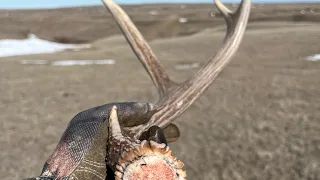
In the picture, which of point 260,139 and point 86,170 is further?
point 260,139

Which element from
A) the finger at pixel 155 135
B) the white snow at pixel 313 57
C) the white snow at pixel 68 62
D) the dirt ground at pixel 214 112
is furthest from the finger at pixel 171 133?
the white snow at pixel 68 62

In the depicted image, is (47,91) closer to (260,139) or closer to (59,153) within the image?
(260,139)

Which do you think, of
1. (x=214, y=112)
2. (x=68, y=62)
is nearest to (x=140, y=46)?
(x=214, y=112)

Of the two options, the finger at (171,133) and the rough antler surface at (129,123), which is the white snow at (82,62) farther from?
the finger at (171,133)

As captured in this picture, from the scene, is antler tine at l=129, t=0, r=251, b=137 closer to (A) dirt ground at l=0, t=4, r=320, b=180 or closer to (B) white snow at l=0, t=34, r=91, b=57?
(A) dirt ground at l=0, t=4, r=320, b=180

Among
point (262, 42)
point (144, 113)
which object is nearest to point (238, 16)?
point (144, 113)

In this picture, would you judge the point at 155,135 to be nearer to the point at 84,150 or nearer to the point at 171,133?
the point at 84,150

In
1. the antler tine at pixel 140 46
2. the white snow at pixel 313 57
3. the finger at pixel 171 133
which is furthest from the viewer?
the white snow at pixel 313 57

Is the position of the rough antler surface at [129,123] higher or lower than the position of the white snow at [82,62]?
higher
